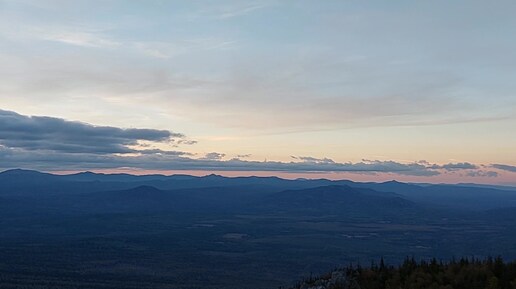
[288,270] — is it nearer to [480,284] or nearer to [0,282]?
[0,282]

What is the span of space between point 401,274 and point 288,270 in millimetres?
159979

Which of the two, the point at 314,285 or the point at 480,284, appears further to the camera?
the point at 314,285

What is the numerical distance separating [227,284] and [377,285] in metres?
130

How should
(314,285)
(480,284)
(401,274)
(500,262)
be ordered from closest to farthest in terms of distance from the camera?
(480,284)
(500,262)
(401,274)
(314,285)

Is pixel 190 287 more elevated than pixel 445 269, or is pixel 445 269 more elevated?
pixel 445 269

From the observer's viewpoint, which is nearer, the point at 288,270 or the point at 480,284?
the point at 480,284

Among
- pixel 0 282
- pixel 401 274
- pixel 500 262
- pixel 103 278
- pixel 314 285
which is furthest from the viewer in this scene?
pixel 103 278

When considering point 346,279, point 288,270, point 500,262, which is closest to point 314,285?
point 346,279

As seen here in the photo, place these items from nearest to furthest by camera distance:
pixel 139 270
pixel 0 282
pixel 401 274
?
pixel 401 274 → pixel 0 282 → pixel 139 270

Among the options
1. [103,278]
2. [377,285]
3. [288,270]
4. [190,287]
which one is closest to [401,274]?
[377,285]

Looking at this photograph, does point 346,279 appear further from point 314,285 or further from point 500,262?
point 500,262

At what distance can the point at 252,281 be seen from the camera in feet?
562

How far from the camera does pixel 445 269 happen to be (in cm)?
4097

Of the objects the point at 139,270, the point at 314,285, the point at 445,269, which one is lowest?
the point at 139,270
